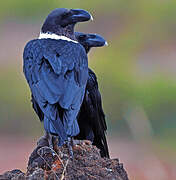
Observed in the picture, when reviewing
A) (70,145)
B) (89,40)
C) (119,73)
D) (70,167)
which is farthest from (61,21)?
(119,73)

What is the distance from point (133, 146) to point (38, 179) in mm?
7498

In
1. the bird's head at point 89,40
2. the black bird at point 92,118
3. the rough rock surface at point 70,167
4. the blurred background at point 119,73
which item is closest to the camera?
the rough rock surface at point 70,167

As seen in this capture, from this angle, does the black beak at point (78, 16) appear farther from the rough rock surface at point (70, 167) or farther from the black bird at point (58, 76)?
the rough rock surface at point (70, 167)

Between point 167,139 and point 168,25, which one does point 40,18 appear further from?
point 167,139

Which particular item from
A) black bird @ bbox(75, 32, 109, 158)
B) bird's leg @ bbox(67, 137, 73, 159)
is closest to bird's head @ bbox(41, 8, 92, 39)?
black bird @ bbox(75, 32, 109, 158)

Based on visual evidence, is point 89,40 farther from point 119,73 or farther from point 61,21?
point 119,73

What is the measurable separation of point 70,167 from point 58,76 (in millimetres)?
920

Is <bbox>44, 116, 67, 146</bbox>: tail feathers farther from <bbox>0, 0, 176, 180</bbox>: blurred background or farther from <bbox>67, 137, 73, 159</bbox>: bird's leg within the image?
<bbox>0, 0, 176, 180</bbox>: blurred background

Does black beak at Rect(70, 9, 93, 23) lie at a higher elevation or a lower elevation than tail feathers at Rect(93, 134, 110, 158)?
higher

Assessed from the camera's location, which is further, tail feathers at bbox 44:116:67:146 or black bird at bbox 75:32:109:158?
black bird at bbox 75:32:109:158

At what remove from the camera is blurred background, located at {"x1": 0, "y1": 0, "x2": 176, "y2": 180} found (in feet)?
41.0

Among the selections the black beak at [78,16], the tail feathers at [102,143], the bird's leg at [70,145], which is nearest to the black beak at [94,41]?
the black beak at [78,16]

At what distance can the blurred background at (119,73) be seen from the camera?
12.5 metres

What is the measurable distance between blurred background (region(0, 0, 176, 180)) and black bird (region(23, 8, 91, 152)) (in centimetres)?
92
